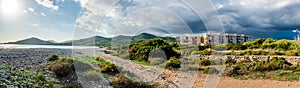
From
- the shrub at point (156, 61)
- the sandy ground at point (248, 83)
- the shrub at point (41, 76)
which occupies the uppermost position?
the shrub at point (41, 76)

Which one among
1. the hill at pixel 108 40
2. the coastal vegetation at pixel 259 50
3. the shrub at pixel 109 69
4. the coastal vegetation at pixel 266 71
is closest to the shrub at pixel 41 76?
the shrub at pixel 109 69

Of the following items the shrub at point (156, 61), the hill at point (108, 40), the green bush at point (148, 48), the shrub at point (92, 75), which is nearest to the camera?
the shrub at point (92, 75)

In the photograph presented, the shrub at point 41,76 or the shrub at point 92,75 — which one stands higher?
the shrub at point 41,76

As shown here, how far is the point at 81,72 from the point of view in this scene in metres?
12.1

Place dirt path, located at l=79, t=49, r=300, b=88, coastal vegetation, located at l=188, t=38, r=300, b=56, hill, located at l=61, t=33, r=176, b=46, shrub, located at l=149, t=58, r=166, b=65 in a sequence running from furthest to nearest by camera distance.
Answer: coastal vegetation, located at l=188, t=38, r=300, b=56 < shrub, located at l=149, t=58, r=166, b=65 < hill, located at l=61, t=33, r=176, b=46 < dirt path, located at l=79, t=49, r=300, b=88

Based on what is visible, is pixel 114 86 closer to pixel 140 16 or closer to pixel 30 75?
pixel 30 75

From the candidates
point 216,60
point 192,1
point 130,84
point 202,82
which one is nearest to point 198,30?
point 192,1

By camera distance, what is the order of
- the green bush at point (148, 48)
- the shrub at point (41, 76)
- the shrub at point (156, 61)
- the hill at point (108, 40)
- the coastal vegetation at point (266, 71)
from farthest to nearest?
1. the green bush at point (148, 48)
2. the shrub at point (156, 61)
3. the hill at point (108, 40)
4. the coastal vegetation at point (266, 71)
5. the shrub at point (41, 76)

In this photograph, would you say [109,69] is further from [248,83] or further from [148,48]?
[148,48]

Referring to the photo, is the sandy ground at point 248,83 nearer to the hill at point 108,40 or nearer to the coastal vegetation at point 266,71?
the coastal vegetation at point 266,71

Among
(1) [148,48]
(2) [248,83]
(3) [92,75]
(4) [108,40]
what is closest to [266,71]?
(2) [248,83]

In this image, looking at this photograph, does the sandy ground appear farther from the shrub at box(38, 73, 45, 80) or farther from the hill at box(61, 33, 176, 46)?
the shrub at box(38, 73, 45, 80)

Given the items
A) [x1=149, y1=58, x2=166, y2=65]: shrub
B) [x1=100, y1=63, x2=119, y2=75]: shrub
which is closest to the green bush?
[x1=149, y1=58, x2=166, y2=65]: shrub

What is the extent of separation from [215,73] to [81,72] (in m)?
8.49
